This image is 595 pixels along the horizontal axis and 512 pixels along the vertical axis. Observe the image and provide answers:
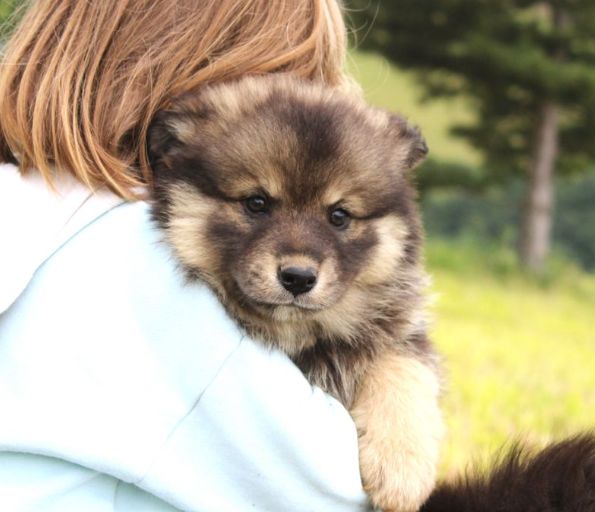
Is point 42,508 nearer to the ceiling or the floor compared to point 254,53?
nearer to the floor

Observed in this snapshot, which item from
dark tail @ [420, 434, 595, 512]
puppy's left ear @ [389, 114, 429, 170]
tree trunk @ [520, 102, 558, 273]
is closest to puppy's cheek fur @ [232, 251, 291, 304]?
puppy's left ear @ [389, 114, 429, 170]

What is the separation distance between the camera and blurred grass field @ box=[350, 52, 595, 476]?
182 inches

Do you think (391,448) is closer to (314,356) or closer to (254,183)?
(314,356)

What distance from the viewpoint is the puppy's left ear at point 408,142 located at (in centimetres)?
250

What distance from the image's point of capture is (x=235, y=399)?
77.4 inches

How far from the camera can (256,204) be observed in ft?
7.35

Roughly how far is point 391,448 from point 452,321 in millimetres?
6900

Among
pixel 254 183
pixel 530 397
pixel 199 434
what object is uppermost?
pixel 254 183

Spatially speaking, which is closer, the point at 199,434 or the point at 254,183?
the point at 199,434

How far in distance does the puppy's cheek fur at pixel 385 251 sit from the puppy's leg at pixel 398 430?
0.75 ft

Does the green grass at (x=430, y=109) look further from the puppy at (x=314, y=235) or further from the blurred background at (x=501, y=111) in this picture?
the puppy at (x=314, y=235)

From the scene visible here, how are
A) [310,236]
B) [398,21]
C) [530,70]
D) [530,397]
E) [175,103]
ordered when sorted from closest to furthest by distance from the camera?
[310,236]
[175,103]
[530,397]
[530,70]
[398,21]

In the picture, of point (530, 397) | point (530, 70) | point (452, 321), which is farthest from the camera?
point (530, 70)

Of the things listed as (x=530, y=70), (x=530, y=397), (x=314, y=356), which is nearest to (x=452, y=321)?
(x=530, y=397)
